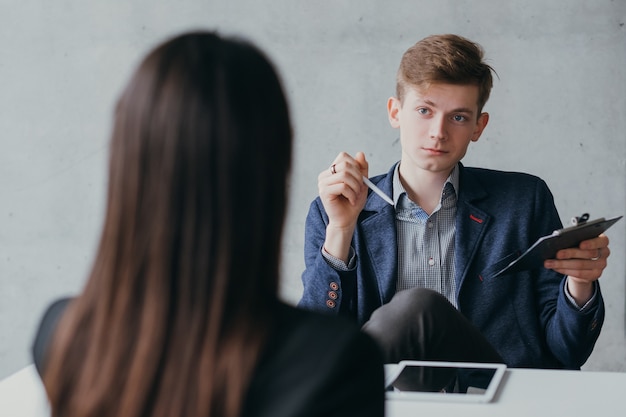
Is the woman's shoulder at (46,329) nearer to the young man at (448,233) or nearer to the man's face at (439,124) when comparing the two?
the young man at (448,233)

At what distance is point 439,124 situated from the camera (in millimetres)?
1905

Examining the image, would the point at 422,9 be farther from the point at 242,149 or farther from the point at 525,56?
the point at 242,149

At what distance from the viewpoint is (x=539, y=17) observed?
2902 millimetres

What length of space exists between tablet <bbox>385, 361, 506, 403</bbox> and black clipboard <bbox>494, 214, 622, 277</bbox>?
275 millimetres

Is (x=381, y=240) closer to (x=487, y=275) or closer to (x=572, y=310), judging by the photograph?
(x=487, y=275)

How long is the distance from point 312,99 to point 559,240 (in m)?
1.61

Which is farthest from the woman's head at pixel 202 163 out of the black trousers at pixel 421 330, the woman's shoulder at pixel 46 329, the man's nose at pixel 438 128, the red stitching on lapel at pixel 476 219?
the red stitching on lapel at pixel 476 219

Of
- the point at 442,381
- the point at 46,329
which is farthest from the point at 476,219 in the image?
the point at 46,329

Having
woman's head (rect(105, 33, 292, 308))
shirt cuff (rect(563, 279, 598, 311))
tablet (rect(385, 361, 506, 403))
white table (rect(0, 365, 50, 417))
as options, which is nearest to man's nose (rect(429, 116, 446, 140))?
shirt cuff (rect(563, 279, 598, 311))

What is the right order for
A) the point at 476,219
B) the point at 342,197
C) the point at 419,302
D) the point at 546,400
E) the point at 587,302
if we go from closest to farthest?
the point at 546,400, the point at 419,302, the point at 587,302, the point at 342,197, the point at 476,219

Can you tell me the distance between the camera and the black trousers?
154 centimetres

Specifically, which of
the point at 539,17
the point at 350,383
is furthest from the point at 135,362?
the point at 539,17

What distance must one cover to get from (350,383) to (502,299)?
135 cm

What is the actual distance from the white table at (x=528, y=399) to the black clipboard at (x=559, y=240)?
265mm
